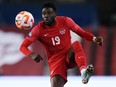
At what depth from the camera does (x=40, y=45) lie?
44.6 feet

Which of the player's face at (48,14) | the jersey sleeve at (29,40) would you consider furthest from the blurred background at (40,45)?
the player's face at (48,14)

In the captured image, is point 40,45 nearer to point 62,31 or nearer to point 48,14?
point 62,31

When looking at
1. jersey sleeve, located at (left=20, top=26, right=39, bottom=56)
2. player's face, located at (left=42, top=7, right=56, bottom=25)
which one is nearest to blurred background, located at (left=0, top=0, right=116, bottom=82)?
jersey sleeve, located at (left=20, top=26, right=39, bottom=56)

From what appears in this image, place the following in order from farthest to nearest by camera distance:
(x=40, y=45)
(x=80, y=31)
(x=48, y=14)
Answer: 1. (x=40, y=45)
2. (x=80, y=31)
3. (x=48, y=14)

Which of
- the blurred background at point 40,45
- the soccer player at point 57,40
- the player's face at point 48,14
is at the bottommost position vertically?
the blurred background at point 40,45

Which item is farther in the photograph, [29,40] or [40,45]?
[40,45]

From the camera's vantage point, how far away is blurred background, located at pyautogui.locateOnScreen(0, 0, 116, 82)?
43.5 ft

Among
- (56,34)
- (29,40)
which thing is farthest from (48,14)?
(29,40)

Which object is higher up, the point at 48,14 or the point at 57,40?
the point at 48,14

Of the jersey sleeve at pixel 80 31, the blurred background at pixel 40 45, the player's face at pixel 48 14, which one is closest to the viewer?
the player's face at pixel 48 14

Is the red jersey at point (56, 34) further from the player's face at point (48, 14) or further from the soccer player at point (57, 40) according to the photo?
the player's face at point (48, 14)

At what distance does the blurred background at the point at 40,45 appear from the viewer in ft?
43.5

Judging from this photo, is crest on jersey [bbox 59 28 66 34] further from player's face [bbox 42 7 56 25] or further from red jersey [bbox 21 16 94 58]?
player's face [bbox 42 7 56 25]

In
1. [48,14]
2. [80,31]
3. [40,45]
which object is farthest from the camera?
[40,45]
